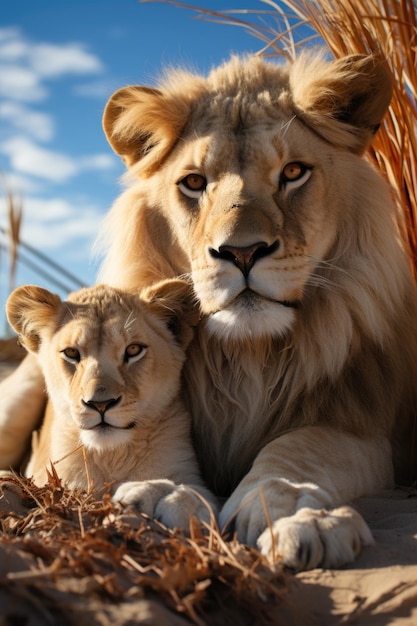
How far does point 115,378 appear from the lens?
252 centimetres

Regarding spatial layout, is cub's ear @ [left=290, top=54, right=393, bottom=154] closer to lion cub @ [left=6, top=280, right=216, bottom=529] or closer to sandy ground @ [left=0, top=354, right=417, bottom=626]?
lion cub @ [left=6, top=280, right=216, bottom=529]

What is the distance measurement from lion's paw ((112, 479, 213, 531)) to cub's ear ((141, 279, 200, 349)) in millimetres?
732

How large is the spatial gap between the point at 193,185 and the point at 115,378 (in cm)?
76

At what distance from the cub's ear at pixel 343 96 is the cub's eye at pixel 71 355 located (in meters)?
1.14

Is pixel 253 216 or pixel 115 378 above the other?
pixel 253 216

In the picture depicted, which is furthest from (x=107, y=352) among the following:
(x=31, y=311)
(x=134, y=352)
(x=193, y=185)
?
(x=193, y=185)

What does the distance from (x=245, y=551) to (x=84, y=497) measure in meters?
0.65

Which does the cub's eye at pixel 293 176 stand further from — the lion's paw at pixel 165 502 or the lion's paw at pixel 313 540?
the lion's paw at pixel 313 540

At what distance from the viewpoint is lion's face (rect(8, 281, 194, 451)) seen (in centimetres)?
252

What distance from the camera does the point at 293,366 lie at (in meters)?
2.87

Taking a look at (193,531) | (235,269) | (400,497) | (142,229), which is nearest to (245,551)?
(193,531)

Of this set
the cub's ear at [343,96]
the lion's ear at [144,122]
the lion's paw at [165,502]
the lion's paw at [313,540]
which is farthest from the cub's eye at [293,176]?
the lion's paw at [313,540]

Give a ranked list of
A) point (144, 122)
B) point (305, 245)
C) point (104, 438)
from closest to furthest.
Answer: point (104, 438) < point (305, 245) < point (144, 122)

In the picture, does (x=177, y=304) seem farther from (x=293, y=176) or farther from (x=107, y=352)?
(x=293, y=176)
